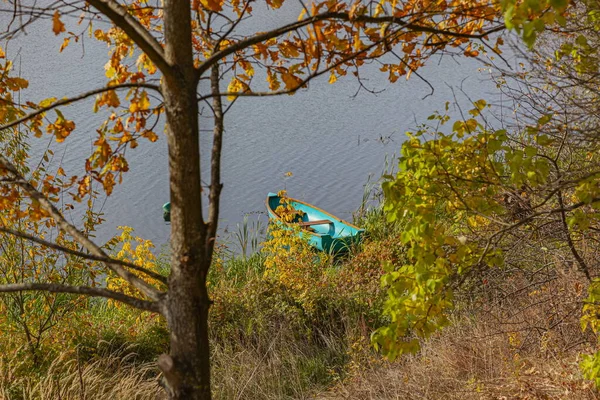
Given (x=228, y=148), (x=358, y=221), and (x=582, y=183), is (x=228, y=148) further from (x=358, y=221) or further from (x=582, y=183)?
(x=582, y=183)

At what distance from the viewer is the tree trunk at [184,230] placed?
194 cm

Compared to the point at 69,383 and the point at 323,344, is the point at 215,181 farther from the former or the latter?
the point at 323,344

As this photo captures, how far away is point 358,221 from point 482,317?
4508 millimetres

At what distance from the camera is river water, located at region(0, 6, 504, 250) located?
11062 millimetres

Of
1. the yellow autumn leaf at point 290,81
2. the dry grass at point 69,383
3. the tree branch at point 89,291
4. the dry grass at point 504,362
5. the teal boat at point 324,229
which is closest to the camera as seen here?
the tree branch at point 89,291

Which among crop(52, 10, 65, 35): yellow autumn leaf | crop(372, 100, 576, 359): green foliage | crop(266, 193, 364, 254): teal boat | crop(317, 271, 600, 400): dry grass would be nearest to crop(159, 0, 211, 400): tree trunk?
crop(52, 10, 65, 35): yellow autumn leaf

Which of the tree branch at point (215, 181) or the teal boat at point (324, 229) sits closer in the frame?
the tree branch at point (215, 181)

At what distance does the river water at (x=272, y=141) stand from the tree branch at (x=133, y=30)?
→ 282 inches

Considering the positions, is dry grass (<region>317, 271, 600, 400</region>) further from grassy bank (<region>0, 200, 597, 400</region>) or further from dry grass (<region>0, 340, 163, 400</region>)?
dry grass (<region>0, 340, 163, 400</region>)

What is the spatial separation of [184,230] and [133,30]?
0.60 m

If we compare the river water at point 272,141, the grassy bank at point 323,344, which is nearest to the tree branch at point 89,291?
the grassy bank at point 323,344

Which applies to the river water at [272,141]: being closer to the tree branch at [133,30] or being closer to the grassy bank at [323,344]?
the grassy bank at [323,344]

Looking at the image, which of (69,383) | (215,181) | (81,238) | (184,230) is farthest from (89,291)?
(69,383)

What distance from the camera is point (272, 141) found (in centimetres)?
1323
